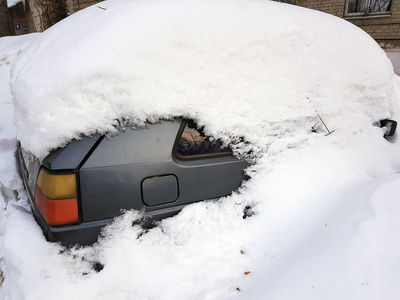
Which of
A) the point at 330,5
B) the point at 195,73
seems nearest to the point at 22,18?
the point at 330,5

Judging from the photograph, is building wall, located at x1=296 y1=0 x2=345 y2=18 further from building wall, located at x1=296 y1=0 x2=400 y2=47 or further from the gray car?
the gray car

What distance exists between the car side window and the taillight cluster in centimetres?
56

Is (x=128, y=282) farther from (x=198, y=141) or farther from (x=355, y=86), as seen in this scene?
(x=355, y=86)

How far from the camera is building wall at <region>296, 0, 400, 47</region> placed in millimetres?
6691

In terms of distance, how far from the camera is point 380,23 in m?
6.91

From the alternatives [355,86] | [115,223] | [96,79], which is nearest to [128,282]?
[115,223]

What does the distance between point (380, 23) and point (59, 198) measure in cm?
846

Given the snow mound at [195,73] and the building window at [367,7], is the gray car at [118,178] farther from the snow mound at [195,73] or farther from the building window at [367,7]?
the building window at [367,7]

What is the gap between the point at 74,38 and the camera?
153cm

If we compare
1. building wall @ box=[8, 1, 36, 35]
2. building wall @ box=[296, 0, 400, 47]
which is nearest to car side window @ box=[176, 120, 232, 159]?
building wall @ box=[296, 0, 400, 47]

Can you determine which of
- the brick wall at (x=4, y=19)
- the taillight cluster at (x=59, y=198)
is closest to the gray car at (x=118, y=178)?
the taillight cluster at (x=59, y=198)

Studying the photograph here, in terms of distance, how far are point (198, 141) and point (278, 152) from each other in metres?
0.57

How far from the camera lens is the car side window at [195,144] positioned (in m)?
1.47

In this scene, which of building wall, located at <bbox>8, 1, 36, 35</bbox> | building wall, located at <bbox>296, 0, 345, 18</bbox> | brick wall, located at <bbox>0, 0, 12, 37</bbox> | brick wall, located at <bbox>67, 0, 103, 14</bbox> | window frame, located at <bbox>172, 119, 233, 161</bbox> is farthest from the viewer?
building wall, located at <bbox>8, 1, 36, 35</bbox>
